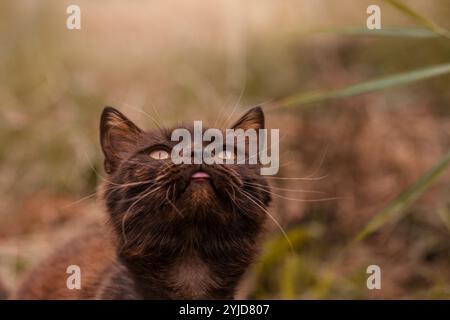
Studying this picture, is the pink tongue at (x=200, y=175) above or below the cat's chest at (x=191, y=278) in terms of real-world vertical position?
above

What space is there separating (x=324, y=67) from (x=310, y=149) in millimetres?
1192

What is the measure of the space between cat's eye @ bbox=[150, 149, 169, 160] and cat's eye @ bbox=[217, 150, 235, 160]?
19 centimetres

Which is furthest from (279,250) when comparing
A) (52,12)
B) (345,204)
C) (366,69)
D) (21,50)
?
(52,12)

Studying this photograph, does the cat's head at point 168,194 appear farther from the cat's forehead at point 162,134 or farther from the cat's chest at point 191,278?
the cat's chest at point 191,278

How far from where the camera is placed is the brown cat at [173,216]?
2.94 meters

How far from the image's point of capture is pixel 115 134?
11.0ft

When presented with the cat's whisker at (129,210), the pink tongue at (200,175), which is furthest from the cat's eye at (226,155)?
the cat's whisker at (129,210)

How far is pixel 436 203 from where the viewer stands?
557 cm

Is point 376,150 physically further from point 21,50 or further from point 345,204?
point 21,50

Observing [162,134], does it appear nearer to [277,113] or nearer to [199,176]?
[199,176]

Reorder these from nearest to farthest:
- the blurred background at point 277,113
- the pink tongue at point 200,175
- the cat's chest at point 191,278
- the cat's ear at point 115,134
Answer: the pink tongue at point 200,175
the cat's chest at point 191,278
the cat's ear at point 115,134
the blurred background at point 277,113

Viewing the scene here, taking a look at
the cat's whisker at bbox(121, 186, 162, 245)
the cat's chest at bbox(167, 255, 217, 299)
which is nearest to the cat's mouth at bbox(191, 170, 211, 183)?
the cat's whisker at bbox(121, 186, 162, 245)

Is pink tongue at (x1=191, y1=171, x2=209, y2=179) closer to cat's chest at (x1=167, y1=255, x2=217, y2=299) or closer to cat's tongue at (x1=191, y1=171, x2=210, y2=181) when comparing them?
cat's tongue at (x1=191, y1=171, x2=210, y2=181)

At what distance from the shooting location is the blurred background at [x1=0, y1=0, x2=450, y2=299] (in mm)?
5141
